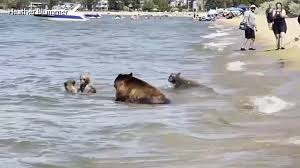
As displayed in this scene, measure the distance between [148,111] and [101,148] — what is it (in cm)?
280

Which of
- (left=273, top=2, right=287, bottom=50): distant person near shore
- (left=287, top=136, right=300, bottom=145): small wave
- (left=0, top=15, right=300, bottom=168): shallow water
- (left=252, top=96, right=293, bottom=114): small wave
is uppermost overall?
(left=273, top=2, right=287, bottom=50): distant person near shore

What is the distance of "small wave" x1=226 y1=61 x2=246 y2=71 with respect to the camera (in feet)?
56.8

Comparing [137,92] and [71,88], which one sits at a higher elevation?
[137,92]

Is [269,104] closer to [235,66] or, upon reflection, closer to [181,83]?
[181,83]

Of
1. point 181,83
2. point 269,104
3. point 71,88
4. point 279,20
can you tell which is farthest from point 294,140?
point 279,20

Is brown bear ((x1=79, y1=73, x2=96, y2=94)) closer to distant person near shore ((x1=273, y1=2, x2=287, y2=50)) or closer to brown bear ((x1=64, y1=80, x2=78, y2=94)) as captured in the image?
brown bear ((x1=64, y1=80, x2=78, y2=94))

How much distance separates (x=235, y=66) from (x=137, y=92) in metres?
7.50

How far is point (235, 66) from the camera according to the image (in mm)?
18094

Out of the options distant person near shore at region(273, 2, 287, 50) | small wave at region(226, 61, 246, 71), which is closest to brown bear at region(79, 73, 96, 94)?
small wave at region(226, 61, 246, 71)

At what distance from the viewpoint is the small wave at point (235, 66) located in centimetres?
1731

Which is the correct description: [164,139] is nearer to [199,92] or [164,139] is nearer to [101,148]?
[101,148]

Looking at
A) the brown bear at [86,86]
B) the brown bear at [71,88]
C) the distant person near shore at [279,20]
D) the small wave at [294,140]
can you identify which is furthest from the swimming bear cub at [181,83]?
the distant person near shore at [279,20]

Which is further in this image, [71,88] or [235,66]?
[235,66]

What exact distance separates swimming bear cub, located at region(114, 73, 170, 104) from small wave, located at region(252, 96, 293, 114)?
1.55m
